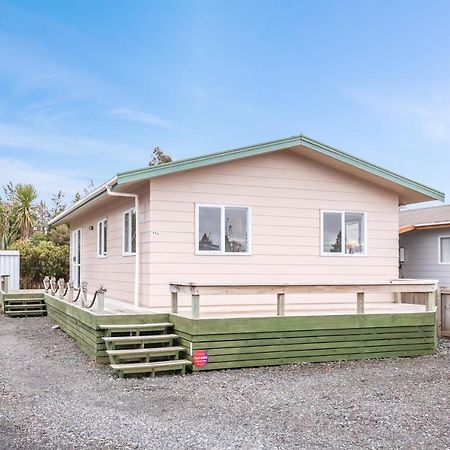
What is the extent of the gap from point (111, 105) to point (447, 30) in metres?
13.5

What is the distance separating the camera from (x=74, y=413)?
5445mm

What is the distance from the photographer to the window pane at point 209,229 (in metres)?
10.2

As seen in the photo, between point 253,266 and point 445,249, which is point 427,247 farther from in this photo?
point 253,266

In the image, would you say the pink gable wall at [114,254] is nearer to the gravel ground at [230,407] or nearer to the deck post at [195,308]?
the deck post at [195,308]

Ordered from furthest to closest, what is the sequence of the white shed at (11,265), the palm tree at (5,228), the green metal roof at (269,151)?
the palm tree at (5,228)
the white shed at (11,265)
the green metal roof at (269,151)

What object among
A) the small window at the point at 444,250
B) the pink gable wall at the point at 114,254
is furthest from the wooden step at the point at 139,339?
the small window at the point at 444,250

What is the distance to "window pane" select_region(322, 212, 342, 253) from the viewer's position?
1123cm

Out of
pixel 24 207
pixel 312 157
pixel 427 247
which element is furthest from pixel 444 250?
pixel 24 207

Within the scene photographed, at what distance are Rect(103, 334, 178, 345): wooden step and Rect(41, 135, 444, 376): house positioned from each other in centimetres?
2

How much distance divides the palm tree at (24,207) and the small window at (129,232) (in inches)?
665

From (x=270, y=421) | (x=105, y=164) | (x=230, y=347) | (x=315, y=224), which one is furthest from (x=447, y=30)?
(x=105, y=164)

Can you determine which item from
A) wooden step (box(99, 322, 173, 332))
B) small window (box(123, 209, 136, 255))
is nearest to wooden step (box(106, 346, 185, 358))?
wooden step (box(99, 322, 173, 332))

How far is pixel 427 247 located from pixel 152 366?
1251 centimetres

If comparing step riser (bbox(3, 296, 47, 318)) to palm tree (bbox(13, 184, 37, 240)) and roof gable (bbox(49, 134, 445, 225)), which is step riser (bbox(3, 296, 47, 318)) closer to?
roof gable (bbox(49, 134, 445, 225))
